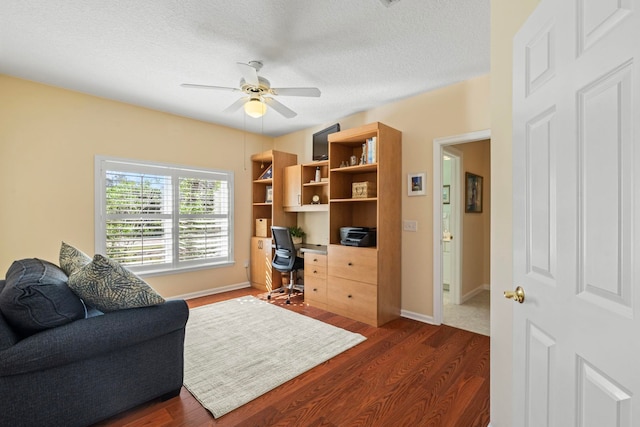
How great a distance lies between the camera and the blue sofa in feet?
4.63

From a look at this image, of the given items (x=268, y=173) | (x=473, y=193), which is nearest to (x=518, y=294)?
(x=473, y=193)

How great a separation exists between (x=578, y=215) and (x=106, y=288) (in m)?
2.24

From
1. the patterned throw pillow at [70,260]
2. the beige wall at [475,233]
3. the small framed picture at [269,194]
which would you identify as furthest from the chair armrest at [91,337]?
the beige wall at [475,233]

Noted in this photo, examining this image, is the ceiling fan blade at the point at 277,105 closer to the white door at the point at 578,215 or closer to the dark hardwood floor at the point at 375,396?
the white door at the point at 578,215

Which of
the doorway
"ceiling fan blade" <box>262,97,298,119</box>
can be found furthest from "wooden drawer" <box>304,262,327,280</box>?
"ceiling fan blade" <box>262,97,298,119</box>

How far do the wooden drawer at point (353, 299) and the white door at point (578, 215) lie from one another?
6.66 feet

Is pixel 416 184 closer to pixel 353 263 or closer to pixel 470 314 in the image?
pixel 353 263

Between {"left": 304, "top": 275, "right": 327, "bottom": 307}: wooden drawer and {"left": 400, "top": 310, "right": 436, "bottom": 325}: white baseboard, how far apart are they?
0.99 meters

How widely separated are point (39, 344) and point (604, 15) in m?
2.52

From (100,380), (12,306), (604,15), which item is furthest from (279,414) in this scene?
(604,15)

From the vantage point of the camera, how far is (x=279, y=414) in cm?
179

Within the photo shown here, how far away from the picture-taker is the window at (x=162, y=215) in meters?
3.60

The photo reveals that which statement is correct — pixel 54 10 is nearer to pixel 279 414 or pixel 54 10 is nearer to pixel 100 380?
pixel 100 380

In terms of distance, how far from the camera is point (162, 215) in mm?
4016
